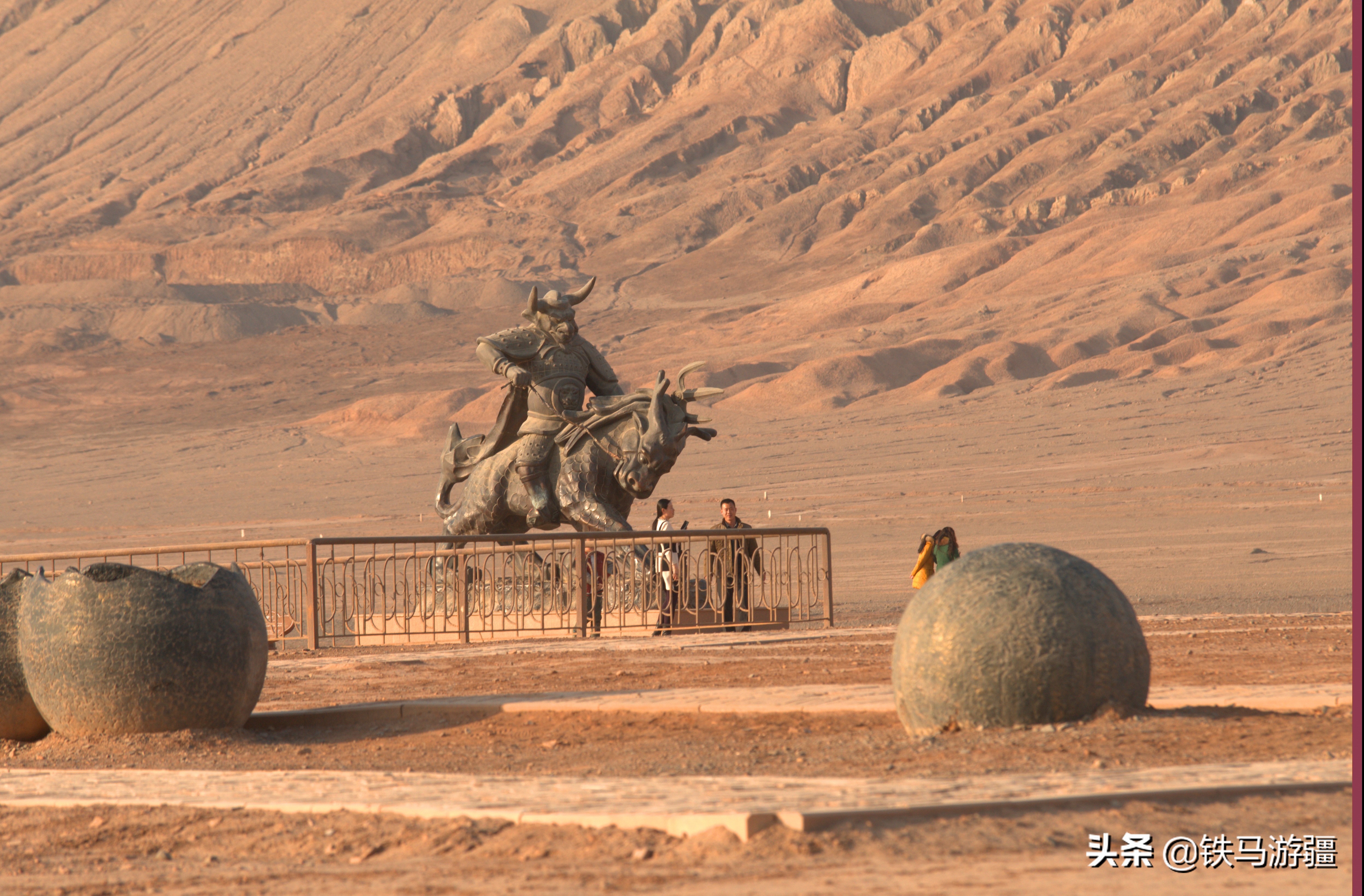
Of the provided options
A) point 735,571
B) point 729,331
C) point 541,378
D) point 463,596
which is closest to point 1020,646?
point 735,571

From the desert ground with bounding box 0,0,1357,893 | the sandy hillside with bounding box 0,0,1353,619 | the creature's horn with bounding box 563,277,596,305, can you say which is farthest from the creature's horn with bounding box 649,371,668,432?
the sandy hillside with bounding box 0,0,1353,619

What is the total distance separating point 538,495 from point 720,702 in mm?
8613

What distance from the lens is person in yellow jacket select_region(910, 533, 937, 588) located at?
1667 centimetres

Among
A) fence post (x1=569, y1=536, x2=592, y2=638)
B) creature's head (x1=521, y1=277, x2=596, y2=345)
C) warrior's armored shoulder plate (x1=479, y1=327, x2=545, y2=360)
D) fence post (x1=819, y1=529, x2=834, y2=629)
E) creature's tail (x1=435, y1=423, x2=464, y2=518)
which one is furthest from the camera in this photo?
creature's tail (x1=435, y1=423, x2=464, y2=518)

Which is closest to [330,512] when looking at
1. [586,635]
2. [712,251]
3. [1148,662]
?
[586,635]

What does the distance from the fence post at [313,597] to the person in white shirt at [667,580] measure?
3.45 meters

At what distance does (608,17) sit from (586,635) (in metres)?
107

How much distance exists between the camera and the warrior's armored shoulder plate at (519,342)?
18.2 meters

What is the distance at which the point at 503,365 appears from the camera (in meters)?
18.1

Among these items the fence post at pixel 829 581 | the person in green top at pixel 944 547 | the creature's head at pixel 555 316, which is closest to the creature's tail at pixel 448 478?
the creature's head at pixel 555 316

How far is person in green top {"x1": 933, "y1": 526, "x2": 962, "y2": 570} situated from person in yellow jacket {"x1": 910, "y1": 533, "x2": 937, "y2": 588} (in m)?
0.03

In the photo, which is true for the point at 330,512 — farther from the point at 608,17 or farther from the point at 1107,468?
the point at 608,17

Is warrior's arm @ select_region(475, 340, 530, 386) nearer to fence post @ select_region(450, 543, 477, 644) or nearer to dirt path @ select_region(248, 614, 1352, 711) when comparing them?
fence post @ select_region(450, 543, 477, 644)

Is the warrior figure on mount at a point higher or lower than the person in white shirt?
higher
